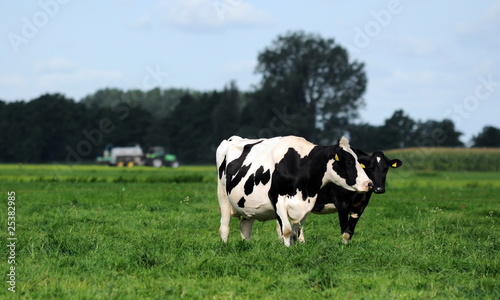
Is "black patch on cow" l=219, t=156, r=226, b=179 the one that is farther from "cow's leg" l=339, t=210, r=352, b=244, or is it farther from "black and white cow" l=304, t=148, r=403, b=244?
"cow's leg" l=339, t=210, r=352, b=244

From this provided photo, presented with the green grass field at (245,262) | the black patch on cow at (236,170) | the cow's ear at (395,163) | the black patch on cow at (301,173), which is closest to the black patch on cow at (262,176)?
the black patch on cow at (301,173)

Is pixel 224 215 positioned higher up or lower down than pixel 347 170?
lower down

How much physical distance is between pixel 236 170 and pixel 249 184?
60 cm

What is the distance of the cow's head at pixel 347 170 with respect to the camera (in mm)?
11055

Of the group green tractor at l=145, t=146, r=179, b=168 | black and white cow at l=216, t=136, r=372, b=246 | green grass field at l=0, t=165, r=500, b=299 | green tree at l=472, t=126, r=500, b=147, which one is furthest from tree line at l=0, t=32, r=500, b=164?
black and white cow at l=216, t=136, r=372, b=246

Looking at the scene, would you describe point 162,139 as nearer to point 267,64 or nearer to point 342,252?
point 267,64

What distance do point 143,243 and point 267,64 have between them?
87.0 m

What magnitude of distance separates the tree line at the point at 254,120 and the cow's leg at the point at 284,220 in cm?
7747

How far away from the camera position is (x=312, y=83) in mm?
94812

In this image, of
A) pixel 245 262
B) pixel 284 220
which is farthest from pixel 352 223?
pixel 245 262

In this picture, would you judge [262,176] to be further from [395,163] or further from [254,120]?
[254,120]

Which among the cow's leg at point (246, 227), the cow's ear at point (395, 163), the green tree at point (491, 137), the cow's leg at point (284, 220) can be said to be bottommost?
the cow's leg at point (246, 227)

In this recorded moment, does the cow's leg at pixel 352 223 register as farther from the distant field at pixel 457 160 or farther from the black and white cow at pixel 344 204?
the distant field at pixel 457 160

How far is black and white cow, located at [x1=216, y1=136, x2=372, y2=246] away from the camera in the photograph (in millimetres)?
→ 11062
